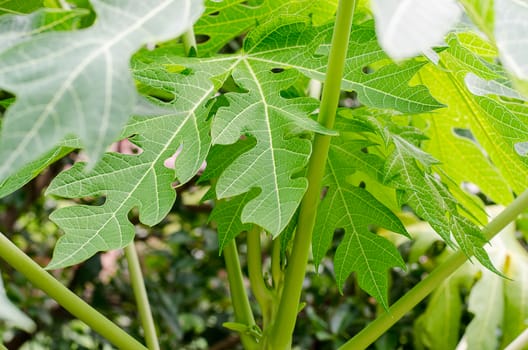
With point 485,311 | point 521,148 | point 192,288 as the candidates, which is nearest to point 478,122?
point 521,148

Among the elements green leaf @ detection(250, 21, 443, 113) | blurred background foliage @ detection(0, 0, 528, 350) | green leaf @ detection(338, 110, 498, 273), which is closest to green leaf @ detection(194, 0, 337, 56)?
green leaf @ detection(250, 21, 443, 113)

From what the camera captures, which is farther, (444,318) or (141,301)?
(444,318)

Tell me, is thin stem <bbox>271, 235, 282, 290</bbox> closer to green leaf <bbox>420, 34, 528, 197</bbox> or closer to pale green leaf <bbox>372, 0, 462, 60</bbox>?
green leaf <bbox>420, 34, 528, 197</bbox>

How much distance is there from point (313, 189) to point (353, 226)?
0.31 feet

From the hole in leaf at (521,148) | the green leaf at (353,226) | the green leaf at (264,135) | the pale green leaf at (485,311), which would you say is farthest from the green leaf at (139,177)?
the pale green leaf at (485,311)

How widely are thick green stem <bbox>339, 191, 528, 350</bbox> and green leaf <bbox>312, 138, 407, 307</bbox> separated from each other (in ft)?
0.07

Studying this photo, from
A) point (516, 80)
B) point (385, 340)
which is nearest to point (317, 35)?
point (516, 80)

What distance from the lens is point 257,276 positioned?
56 centimetres

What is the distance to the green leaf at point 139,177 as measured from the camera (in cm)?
43

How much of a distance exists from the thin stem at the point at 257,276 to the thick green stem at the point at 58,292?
11cm

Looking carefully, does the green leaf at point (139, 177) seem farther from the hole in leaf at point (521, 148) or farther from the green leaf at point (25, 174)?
the hole in leaf at point (521, 148)

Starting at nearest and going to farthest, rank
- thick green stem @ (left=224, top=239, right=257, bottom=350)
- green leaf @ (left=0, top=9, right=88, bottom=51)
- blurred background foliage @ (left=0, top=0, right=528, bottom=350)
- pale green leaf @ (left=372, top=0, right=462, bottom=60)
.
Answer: pale green leaf @ (left=372, top=0, right=462, bottom=60) → green leaf @ (left=0, top=9, right=88, bottom=51) → thick green stem @ (left=224, top=239, right=257, bottom=350) → blurred background foliage @ (left=0, top=0, right=528, bottom=350)

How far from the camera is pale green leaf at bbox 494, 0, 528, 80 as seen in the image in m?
0.29

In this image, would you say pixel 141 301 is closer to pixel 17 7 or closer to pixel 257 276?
pixel 257 276
